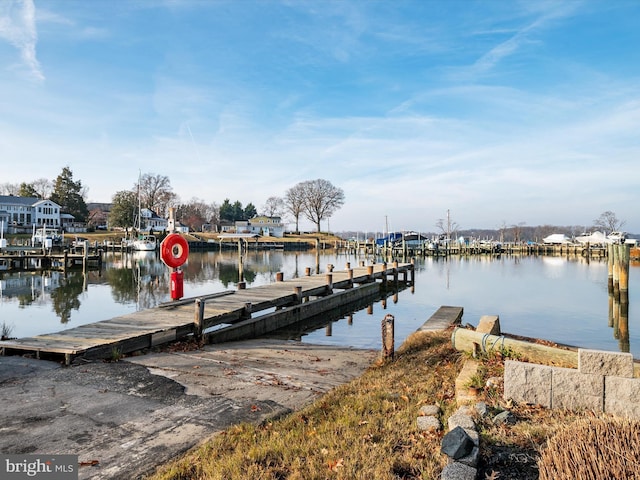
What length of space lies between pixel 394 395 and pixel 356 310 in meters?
14.2

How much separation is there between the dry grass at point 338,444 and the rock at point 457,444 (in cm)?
19

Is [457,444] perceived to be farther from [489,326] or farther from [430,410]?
[489,326]

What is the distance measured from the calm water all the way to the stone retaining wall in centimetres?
787

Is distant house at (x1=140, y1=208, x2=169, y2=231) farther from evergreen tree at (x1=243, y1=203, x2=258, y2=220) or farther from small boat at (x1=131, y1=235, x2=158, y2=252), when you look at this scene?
evergreen tree at (x1=243, y1=203, x2=258, y2=220)

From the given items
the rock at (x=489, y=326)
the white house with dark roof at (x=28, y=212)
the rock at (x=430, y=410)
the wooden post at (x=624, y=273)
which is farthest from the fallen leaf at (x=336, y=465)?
the white house with dark roof at (x=28, y=212)

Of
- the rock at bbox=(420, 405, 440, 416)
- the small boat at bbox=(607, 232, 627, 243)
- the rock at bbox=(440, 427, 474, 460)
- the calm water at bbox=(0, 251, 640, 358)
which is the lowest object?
the calm water at bbox=(0, 251, 640, 358)

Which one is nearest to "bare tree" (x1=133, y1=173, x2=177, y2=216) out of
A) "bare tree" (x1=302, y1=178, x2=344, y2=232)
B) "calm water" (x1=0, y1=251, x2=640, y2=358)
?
"bare tree" (x1=302, y1=178, x2=344, y2=232)

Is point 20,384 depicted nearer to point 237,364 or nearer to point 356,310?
point 237,364

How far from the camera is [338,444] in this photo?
4527 millimetres

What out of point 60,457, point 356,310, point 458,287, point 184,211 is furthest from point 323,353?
point 184,211

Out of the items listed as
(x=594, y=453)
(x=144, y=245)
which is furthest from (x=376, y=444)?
(x=144, y=245)

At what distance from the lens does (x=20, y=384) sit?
6672 mm

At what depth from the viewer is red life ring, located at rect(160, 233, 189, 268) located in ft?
41.2

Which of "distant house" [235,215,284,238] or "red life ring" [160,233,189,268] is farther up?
"distant house" [235,215,284,238]
